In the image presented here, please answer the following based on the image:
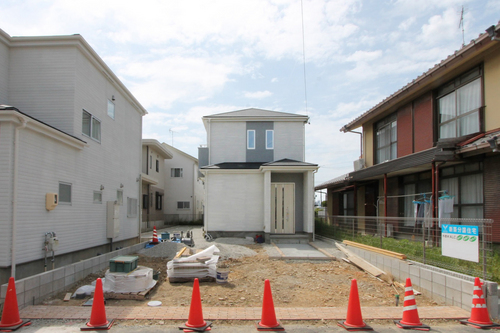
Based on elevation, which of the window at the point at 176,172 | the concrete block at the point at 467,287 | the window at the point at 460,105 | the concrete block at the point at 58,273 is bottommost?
the concrete block at the point at 58,273

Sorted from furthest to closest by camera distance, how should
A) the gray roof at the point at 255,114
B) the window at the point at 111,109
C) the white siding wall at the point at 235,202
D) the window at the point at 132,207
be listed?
the gray roof at the point at 255,114 → the white siding wall at the point at 235,202 → the window at the point at 132,207 → the window at the point at 111,109

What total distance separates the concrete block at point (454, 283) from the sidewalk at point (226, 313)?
376 millimetres

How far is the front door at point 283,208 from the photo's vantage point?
17.5m

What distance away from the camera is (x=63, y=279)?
8.60 m

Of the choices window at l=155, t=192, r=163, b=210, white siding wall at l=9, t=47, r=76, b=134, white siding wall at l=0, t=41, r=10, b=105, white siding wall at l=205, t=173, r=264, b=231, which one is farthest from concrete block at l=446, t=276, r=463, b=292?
window at l=155, t=192, r=163, b=210

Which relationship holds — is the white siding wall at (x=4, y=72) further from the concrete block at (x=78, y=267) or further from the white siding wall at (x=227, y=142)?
the white siding wall at (x=227, y=142)

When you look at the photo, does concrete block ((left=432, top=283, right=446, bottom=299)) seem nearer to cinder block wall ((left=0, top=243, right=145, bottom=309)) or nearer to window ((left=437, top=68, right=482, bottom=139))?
window ((left=437, top=68, right=482, bottom=139))

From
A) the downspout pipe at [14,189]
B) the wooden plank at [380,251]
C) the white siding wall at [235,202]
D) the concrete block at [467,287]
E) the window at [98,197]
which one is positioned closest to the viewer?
the concrete block at [467,287]

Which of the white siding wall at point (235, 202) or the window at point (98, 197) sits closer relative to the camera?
the window at point (98, 197)

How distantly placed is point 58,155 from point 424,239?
9477 millimetres

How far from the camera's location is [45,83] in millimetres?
10797

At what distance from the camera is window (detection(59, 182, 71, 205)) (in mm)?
10008

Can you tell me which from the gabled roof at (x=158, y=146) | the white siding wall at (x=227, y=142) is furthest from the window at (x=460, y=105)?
the gabled roof at (x=158, y=146)

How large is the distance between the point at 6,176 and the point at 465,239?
376 inches
